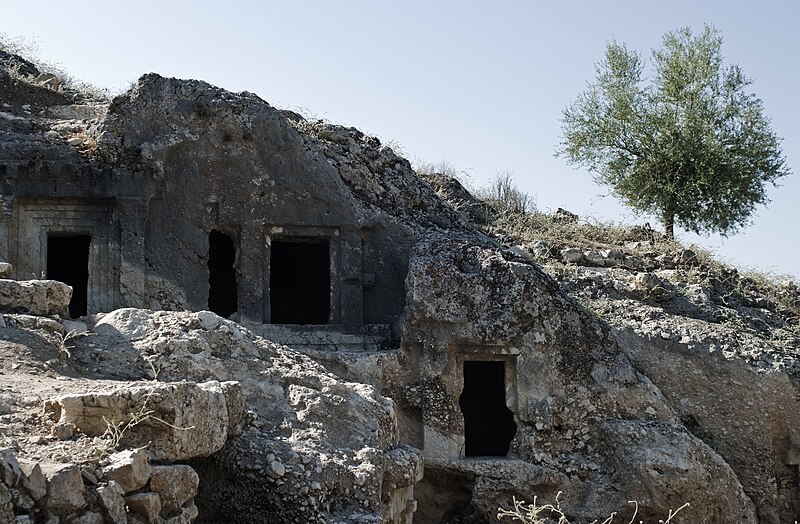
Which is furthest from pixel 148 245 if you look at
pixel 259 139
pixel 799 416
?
pixel 799 416

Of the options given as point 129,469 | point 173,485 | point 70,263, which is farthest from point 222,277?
point 129,469

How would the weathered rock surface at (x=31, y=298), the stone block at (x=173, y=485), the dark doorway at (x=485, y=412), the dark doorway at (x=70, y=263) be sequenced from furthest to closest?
1. the dark doorway at (x=70, y=263)
2. the dark doorway at (x=485, y=412)
3. the weathered rock surface at (x=31, y=298)
4. the stone block at (x=173, y=485)

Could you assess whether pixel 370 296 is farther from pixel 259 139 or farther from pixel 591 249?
pixel 591 249

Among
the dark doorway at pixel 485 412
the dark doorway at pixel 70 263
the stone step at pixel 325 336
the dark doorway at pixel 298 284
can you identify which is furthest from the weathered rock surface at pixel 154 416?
the dark doorway at pixel 298 284

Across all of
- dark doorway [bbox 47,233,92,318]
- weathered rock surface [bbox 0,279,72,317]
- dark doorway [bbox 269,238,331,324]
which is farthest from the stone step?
weathered rock surface [bbox 0,279,72,317]

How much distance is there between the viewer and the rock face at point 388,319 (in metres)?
7.41

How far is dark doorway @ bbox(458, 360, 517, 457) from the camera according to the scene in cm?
1335

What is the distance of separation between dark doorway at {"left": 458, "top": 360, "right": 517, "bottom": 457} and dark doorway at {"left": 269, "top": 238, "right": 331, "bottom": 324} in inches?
95.9

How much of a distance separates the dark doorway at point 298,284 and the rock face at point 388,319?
33mm

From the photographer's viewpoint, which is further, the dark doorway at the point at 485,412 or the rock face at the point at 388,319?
the dark doorway at the point at 485,412

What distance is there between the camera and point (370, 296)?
12.8 meters

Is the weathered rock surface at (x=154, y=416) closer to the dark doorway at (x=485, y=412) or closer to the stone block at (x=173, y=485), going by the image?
the stone block at (x=173, y=485)

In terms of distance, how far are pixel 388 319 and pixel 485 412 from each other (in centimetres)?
196

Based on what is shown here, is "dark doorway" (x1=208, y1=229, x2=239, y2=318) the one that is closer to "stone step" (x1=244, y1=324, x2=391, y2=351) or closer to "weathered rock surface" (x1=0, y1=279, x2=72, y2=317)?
"stone step" (x1=244, y1=324, x2=391, y2=351)
